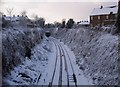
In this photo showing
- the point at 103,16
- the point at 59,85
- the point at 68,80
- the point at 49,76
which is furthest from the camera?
the point at 103,16

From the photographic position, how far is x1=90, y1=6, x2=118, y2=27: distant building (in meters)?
63.5

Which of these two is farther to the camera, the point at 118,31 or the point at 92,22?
the point at 92,22

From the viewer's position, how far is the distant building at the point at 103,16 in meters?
63.5

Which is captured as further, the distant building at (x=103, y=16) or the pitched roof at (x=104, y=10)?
the pitched roof at (x=104, y=10)

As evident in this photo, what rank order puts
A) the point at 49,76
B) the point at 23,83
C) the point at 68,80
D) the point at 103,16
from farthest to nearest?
the point at 103,16
the point at 49,76
the point at 68,80
the point at 23,83

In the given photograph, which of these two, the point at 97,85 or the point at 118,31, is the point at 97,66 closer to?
the point at 97,85

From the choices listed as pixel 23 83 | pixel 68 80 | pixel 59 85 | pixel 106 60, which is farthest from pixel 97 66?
pixel 23 83

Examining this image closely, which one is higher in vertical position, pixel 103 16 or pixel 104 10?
pixel 104 10

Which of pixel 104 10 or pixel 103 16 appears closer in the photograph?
pixel 103 16

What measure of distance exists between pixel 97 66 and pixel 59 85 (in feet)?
18.5

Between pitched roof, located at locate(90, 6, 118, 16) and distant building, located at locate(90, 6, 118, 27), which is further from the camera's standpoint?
pitched roof, located at locate(90, 6, 118, 16)

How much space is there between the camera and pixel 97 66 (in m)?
26.7

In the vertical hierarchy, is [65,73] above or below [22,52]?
below

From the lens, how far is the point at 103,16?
6675cm
